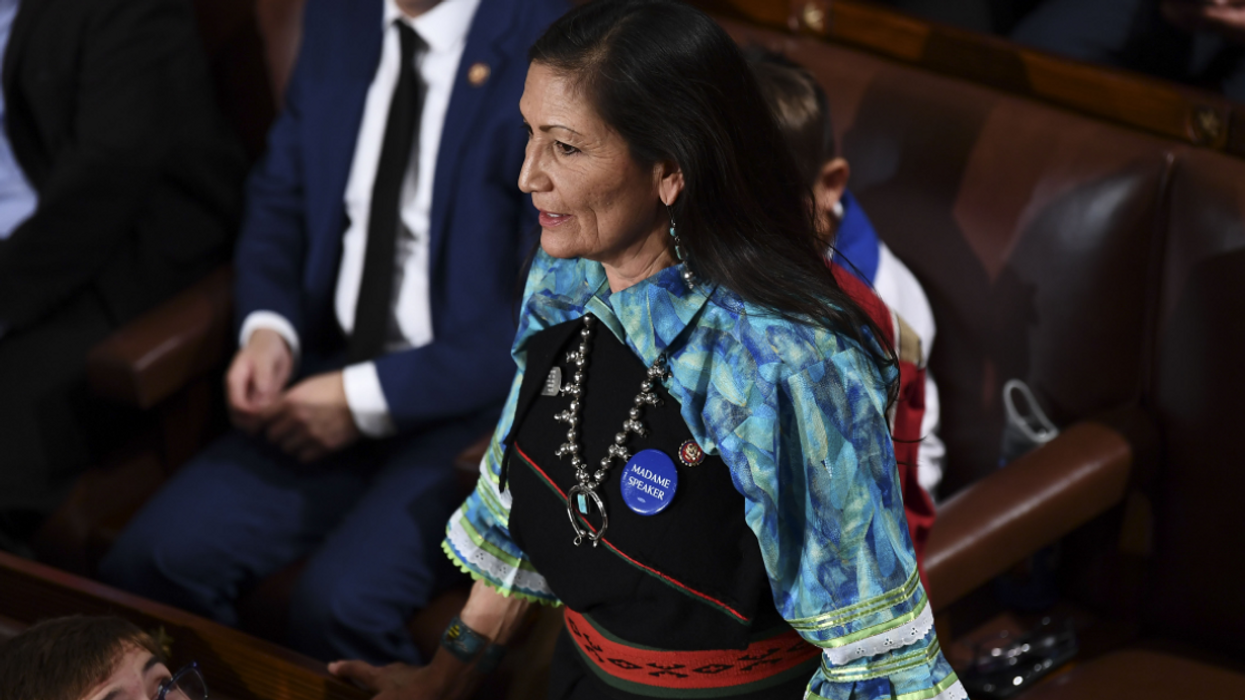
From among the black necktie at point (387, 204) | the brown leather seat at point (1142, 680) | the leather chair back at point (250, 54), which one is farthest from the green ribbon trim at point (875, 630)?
the leather chair back at point (250, 54)

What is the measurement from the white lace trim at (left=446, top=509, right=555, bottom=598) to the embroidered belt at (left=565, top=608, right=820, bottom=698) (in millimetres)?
132

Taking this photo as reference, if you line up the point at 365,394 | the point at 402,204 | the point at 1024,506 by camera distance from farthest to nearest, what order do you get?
the point at 402,204 → the point at 365,394 → the point at 1024,506

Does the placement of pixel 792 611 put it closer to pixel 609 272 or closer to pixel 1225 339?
pixel 609 272

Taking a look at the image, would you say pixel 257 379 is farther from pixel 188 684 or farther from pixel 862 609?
pixel 862 609

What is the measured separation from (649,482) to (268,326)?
1.07 m

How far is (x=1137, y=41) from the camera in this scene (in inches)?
77.7

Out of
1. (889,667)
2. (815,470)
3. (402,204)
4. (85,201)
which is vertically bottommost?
(85,201)

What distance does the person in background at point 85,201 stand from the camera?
1.98 metres

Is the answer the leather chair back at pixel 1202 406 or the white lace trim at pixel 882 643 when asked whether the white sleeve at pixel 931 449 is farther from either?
the white lace trim at pixel 882 643

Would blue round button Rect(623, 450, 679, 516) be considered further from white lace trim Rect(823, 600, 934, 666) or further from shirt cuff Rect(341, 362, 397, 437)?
shirt cuff Rect(341, 362, 397, 437)

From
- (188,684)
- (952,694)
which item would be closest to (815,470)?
(952,694)

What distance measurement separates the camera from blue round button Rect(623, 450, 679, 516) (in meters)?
1.01

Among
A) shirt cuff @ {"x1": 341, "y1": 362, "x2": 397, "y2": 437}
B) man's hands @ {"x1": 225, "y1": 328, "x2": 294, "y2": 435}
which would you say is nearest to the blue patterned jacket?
shirt cuff @ {"x1": 341, "y1": 362, "x2": 397, "y2": 437}

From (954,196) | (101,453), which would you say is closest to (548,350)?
(954,196)
